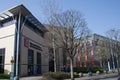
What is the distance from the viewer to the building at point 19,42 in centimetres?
4356

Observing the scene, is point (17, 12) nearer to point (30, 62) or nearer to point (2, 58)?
point (2, 58)

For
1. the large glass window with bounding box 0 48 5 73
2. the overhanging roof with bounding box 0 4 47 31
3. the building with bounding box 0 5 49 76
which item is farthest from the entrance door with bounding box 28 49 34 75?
the overhanging roof with bounding box 0 4 47 31

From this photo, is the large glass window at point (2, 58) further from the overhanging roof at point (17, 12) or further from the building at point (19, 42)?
the overhanging roof at point (17, 12)

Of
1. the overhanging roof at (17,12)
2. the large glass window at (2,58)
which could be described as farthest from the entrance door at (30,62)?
the overhanging roof at (17,12)

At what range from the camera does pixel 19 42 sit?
42688 mm

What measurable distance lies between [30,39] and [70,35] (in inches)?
840

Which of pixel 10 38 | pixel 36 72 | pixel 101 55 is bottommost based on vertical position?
pixel 36 72

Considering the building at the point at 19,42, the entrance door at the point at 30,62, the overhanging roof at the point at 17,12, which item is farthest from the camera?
the entrance door at the point at 30,62

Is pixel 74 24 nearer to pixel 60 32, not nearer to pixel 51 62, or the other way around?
pixel 60 32

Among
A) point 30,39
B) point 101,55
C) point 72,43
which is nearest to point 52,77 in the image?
point 72,43

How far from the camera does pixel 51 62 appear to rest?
67.1 metres

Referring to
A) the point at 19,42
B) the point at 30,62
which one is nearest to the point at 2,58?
the point at 19,42

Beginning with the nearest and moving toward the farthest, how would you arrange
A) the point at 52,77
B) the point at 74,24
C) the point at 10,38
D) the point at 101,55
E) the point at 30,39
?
the point at 52,77 → the point at 74,24 → the point at 10,38 → the point at 30,39 → the point at 101,55

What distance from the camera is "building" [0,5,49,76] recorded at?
43562 mm
